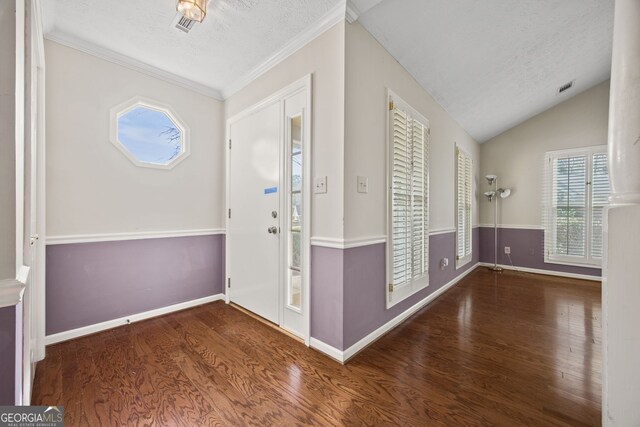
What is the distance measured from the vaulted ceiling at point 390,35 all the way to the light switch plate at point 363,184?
3.76 feet

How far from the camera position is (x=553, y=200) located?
14.3ft

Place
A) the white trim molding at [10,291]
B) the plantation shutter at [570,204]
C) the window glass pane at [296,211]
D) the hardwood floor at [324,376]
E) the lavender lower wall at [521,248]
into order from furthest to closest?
the lavender lower wall at [521,248] → the plantation shutter at [570,204] → the window glass pane at [296,211] → the hardwood floor at [324,376] → the white trim molding at [10,291]

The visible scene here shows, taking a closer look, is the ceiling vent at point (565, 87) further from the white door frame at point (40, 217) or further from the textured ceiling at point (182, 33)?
the white door frame at point (40, 217)

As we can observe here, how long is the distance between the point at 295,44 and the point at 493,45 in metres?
1.88

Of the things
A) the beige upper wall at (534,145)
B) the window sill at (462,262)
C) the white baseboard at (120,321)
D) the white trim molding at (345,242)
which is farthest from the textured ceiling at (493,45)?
the white baseboard at (120,321)

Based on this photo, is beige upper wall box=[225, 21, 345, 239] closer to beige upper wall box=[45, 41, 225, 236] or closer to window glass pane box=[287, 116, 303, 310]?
window glass pane box=[287, 116, 303, 310]

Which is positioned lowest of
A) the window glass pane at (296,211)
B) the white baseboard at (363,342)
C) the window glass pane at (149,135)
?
the white baseboard at (363,342)

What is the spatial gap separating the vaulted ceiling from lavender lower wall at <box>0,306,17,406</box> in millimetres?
1997

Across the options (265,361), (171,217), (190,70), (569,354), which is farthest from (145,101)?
(569,354)

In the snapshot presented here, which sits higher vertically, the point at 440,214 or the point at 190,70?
the point at 190,70

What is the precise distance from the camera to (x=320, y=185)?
195cm

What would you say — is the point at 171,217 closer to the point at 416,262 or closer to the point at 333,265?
the point at 333,265

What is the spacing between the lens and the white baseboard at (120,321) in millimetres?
2012

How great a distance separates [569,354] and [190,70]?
404cm
